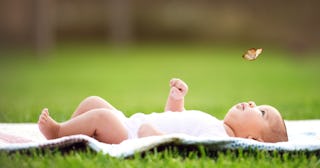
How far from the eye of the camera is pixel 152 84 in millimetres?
9078

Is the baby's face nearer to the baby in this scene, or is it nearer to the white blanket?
the baby

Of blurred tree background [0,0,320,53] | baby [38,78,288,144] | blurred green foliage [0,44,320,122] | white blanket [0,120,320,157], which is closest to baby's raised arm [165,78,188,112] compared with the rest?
baby [38,78,288,144]

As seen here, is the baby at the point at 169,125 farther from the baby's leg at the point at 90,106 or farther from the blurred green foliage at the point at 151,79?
the blurred green foliage at the point at 151,79

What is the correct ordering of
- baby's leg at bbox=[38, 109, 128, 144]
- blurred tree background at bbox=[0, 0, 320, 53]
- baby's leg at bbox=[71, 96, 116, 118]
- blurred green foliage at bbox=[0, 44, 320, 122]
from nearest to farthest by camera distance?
baby's leg at bbox=[38, 109, 128, 144]
baby's leg at bbox=[71, 96, 116, 118]
blurred green foliage at bbox=[0, 44, 320, 122]
blurred tree background at bbox=[0, 0, 320, 53]

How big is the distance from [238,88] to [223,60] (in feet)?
15.7

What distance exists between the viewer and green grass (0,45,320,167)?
263cm

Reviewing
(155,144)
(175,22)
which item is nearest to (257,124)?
(155,144)

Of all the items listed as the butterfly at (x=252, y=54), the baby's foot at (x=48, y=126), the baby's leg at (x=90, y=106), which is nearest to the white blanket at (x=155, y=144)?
the baby's foot at (x=48, y=126)

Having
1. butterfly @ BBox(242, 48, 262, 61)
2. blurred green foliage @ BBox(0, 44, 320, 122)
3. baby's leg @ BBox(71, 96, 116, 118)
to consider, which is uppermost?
butterfly @ BBox(242, 48, 262, 61)

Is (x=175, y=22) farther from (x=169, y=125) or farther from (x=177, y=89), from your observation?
(x=169, y=125)

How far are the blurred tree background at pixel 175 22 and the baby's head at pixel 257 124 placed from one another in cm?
1213

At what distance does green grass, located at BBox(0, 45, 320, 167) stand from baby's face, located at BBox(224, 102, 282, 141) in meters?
0.27

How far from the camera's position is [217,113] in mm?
4641

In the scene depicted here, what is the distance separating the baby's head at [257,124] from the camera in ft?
9.80
